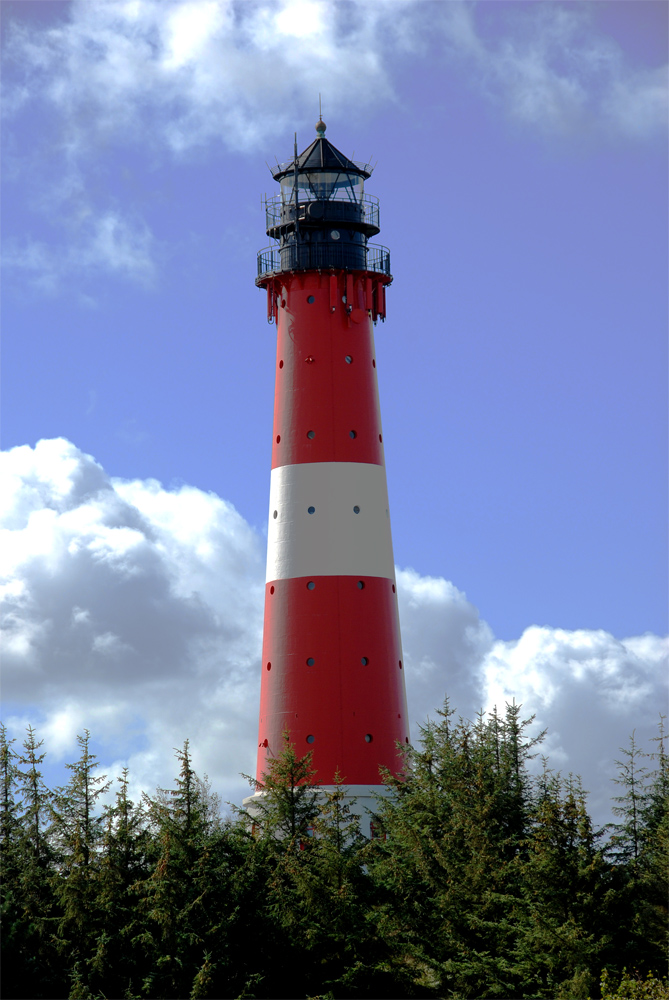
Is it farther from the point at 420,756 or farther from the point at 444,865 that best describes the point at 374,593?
the point at 444,865

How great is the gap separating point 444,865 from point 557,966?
4.56 m

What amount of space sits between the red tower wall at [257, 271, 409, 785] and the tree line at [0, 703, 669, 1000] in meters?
7.07

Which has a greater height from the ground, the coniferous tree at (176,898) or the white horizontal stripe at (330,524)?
the white horizontal stripe at (330,524)

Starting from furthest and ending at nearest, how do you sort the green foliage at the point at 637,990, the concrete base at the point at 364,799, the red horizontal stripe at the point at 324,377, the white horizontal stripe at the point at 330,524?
the red horizontal stripe at the point at 324,377
the white horizontal stripe at the point at 330,524
the concrete base at the point at 364,799
the green foliage at the point at 637,990

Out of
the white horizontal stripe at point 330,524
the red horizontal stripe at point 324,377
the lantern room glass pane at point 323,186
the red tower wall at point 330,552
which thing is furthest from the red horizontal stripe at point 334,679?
the lantern room glass pane at point 323,186

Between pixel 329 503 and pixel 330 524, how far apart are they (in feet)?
2.57

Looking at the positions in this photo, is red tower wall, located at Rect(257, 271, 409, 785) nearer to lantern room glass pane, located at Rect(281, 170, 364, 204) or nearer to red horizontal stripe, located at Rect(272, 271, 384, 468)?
red horizontal stripe, located at Rect(272, 271, 384, 468)

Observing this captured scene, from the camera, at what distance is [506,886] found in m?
45.4

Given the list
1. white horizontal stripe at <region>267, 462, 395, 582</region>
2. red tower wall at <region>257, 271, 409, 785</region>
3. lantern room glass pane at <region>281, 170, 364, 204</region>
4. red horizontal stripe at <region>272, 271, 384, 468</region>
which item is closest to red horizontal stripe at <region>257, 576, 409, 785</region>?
red tower wall at <region>257, 271, 409, 785</region>

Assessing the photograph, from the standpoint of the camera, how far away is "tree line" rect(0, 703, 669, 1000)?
1714 inches

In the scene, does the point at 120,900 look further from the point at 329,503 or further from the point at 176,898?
the point at 329,503

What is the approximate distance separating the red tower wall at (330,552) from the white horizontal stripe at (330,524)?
0.12 ft

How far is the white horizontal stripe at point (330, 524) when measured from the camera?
57750mm

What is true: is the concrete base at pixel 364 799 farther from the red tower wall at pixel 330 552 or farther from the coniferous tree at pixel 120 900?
the coniferous tree at pixel 120 900
